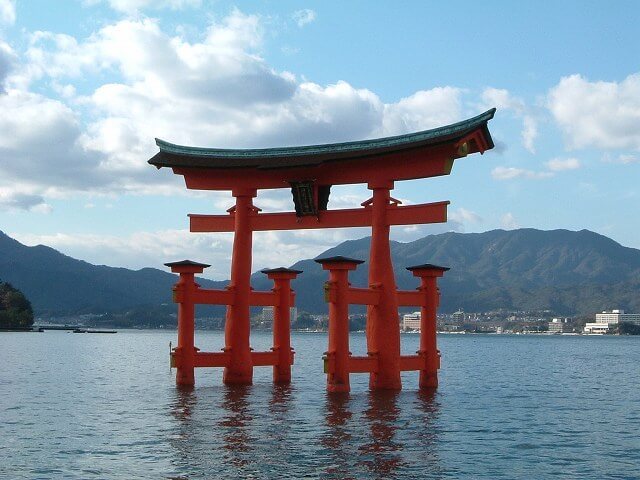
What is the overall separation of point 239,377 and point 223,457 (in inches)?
536

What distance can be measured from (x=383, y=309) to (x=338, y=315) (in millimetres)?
1857

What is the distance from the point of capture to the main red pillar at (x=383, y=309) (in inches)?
1125

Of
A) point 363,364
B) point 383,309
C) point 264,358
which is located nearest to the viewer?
point 363,364

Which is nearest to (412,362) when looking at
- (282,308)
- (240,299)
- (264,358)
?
(282,308)

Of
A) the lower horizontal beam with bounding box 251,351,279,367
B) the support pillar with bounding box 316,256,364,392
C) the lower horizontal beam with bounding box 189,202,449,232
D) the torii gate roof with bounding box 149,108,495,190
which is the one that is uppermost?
the torii gate roof with bounding box 149,108,495,190

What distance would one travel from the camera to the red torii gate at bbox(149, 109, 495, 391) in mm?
27828

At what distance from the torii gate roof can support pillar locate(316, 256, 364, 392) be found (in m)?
3.74

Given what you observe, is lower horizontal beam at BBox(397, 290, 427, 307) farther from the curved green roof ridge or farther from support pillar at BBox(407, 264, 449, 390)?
the curved green roof ridge

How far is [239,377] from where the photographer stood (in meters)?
32.1

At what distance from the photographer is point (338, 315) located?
90.6 ft

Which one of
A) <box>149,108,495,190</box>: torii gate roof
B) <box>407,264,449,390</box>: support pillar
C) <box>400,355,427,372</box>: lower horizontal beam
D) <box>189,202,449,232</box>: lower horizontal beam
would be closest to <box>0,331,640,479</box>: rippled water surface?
<box>400,355,427,372</box>: lower horizontal beam

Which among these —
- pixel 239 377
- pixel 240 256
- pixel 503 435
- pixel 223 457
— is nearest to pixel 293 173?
pixel 240 256

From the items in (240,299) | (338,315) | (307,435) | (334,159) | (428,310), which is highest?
(334,159)

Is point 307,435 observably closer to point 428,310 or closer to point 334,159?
point 428,310
